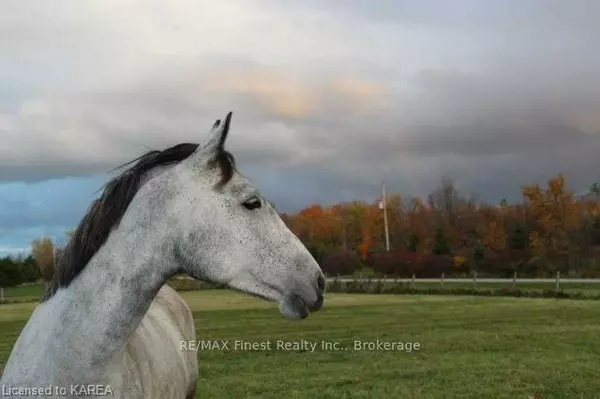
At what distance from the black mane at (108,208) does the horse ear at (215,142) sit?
0.02m

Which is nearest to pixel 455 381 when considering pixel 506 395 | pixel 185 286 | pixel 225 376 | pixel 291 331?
pixel 506 395

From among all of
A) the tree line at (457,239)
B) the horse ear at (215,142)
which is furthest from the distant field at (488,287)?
the horse ear at (215,142)

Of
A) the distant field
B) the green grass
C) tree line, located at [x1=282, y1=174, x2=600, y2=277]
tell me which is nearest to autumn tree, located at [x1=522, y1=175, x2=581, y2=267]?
tree line, located at [x1=282, y1=174, x2=600, y2=277]

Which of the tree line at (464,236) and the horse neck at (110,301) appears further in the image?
the tree line at (464,236)

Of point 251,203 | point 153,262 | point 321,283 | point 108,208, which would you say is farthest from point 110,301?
point 321,283

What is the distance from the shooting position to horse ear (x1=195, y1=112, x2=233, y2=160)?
266 cm

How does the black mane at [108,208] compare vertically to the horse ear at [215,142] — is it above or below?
below

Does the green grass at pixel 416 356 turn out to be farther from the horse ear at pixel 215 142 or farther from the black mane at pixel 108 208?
the horse ear at pixel 215 142

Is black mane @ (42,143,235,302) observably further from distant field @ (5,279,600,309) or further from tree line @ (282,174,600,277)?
tree line @ (282,174,600,277)

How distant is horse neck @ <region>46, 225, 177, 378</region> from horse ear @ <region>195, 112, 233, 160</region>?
1.42 feet

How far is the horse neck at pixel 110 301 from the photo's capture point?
272cm

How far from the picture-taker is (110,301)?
2.73 m

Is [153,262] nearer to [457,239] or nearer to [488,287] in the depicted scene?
[488,287]

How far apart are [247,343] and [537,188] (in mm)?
42366
